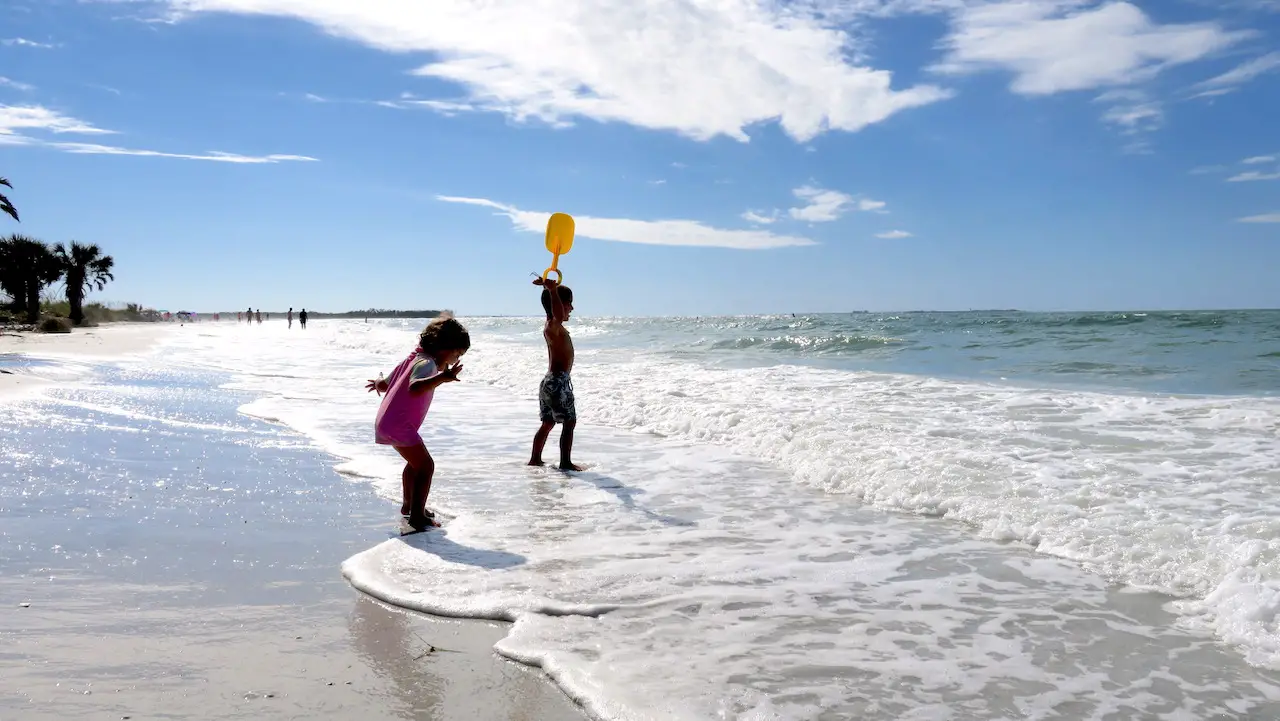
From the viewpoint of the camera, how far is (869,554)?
15.4 feet

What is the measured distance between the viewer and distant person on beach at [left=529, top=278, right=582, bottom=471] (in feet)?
24.1

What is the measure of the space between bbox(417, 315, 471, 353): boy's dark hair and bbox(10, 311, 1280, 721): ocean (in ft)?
3.74

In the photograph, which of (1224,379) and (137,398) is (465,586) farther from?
(1224,379)

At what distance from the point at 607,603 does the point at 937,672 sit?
1456 mm

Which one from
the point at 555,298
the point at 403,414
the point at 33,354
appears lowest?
the point at 33,354

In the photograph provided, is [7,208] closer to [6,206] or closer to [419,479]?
[6,206]

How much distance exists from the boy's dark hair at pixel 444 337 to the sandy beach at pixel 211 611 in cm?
117

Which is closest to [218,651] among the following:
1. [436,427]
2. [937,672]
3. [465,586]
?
[465,586]

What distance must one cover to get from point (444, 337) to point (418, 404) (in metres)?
0.49

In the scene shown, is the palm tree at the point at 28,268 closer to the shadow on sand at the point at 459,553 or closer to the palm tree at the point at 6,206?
the palm tree at the point at 6,206

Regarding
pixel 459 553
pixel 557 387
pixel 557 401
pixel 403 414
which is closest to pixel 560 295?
pixel 557 387

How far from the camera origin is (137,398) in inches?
433

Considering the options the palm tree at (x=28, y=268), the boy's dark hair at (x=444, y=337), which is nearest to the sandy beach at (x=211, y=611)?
the boy's dark hair at (x=444, y=337)

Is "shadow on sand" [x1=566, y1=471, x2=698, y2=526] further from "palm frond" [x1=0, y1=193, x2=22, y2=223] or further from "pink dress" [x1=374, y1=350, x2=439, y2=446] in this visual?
"palm frond" [x1=0, y1=193, x2=22, y2=223]
